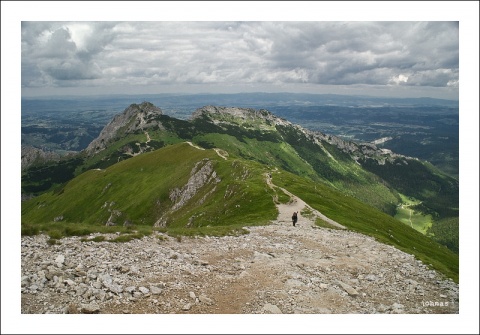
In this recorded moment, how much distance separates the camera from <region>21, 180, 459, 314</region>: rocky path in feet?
58.1

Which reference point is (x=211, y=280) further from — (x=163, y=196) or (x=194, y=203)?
(x=163, y=196)

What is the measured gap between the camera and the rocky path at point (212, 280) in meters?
17.7

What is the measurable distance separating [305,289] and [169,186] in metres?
96.6

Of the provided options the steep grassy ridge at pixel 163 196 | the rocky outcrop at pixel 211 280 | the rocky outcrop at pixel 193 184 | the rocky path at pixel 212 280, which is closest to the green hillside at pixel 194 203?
the steep grassy ridge at pixel 163 196

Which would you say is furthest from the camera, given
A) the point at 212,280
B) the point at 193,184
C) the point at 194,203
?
the point at 193,184

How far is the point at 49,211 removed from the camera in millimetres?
156500

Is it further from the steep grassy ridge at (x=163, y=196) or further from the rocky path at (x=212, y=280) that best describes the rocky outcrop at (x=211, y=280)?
the steep grassy ridge at (x=163, y=196)

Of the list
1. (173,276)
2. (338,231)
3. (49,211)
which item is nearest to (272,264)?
(173,276)

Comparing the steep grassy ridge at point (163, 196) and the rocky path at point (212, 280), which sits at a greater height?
the rocky path at point (212, 280)

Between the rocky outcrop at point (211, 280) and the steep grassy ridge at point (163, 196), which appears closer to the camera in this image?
the rocky outcrop at point (211, 280)

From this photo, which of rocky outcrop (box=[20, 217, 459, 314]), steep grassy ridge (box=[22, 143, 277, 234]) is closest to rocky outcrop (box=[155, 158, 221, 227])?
steep grassy ridge (box=[22, 143, 277, 234])

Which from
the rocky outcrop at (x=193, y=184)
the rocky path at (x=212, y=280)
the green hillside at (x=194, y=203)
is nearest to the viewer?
the rocky path at (x=212, y=280)

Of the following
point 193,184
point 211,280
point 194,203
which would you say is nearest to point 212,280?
point 211,280

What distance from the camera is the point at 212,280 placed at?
21422 mm
